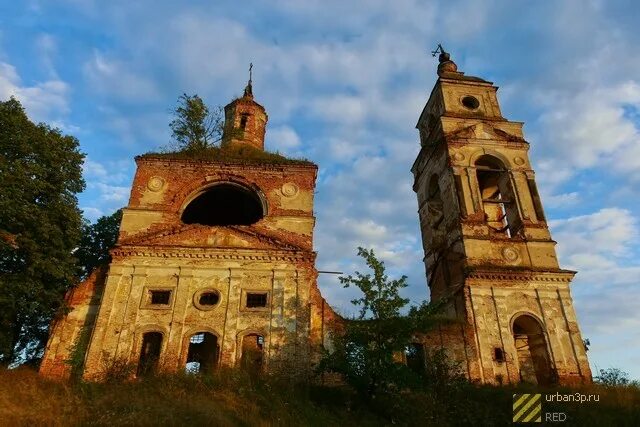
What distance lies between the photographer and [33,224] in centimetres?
1697

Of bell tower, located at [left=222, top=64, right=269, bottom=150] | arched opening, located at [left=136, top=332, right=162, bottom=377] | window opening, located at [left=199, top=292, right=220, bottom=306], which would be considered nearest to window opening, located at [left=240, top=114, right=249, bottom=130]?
bell tower, located at [left=222, top=64, right=269, bottom=150]

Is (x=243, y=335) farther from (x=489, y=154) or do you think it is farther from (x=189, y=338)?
(x=489, y=154)

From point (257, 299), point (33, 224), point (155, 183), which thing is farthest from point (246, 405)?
point (155, 183)

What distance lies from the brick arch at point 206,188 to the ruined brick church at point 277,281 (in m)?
0.05

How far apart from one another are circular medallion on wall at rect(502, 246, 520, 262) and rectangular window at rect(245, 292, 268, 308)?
34.0 ft

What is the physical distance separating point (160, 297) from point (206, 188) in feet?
18.8

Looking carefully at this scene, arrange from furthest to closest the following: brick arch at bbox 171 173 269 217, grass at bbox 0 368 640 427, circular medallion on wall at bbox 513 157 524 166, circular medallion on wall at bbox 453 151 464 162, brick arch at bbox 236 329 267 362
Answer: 1. circular medallion on wall at bbox 513 157 524 166
2. circular medallion on wall at bbox 453 151 464 162
3. brick arch at bbox 171 173 269 217
4. brick arch at bbox 236 329 267 362
5. grass at bbox 0 368 640 427

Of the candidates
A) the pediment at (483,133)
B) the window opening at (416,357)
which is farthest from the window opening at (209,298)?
the pediment at (483,133)

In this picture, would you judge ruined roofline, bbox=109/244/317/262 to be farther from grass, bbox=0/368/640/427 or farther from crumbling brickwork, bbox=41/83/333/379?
grass, bbox=0/368/640/427

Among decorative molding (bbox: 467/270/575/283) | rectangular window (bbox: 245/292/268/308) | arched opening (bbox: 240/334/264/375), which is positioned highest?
decorative molding (bbox: 467/270/575/283)

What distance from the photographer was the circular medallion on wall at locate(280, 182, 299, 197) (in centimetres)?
2123

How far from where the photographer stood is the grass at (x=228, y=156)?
22.0m

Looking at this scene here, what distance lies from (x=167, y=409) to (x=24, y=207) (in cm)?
917

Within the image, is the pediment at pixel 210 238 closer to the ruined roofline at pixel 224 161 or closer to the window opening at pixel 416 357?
the ruined roofline at pixel 224 161
